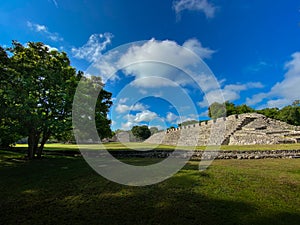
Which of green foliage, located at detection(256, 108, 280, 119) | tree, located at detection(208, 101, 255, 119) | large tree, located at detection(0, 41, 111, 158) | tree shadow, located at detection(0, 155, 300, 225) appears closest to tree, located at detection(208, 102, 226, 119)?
tree, located at detection(208, 101, 255, 119)

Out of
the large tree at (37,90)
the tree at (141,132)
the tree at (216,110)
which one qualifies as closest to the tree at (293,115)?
the tree at (216,110)

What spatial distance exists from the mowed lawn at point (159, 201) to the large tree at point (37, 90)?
500cm

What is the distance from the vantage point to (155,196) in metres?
5.86

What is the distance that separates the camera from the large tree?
36.2 ft

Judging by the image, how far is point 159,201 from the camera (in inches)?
215

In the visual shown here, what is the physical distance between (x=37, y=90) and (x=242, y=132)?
26.8 m

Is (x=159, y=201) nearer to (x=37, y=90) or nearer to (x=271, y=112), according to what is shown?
(x=37, y=90)

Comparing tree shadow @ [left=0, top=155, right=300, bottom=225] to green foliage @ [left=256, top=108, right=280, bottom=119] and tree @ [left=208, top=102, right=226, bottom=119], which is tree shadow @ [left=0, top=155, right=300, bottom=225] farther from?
green foliage @ [left=256, top=108, right=280, bottom=119]

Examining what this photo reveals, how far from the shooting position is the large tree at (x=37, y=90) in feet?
Result: 36.2

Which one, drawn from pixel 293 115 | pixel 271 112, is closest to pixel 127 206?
pixel 293 115

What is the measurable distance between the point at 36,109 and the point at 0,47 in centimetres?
406

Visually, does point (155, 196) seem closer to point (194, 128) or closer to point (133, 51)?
point (133, 51)

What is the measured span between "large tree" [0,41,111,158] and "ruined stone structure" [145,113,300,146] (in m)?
19.9

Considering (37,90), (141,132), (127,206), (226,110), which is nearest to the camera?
(127,206)
